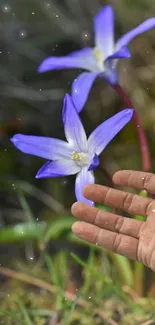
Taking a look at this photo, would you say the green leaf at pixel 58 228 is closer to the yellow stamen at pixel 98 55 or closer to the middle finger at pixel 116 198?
the middle finger at pixel 116 198

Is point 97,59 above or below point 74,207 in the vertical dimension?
above

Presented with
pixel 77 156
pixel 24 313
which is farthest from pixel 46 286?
pixel 77 156

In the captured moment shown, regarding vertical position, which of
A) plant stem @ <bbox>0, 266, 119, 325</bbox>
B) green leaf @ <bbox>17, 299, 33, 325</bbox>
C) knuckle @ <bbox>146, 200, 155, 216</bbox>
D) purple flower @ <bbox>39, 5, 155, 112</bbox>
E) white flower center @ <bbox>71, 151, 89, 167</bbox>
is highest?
purple flower @ <bbox>39, 5, 155, 112</bbox>

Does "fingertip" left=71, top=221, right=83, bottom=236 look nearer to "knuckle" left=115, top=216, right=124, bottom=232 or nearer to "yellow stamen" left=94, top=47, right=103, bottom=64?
"knuckle" left=115, top=216, right=124, bottom=232

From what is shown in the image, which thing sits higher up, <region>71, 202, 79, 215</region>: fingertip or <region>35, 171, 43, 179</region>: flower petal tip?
<region>35, 171, 43, 179</region>: flower petal tip

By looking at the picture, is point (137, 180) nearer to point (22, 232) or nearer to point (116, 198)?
point (116, 198)

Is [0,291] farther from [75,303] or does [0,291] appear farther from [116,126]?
[116,126]

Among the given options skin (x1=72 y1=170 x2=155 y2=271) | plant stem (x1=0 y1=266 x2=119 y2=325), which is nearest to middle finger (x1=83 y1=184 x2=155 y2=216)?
skin (x1=72 y1=170 x2=155 y2=271)
